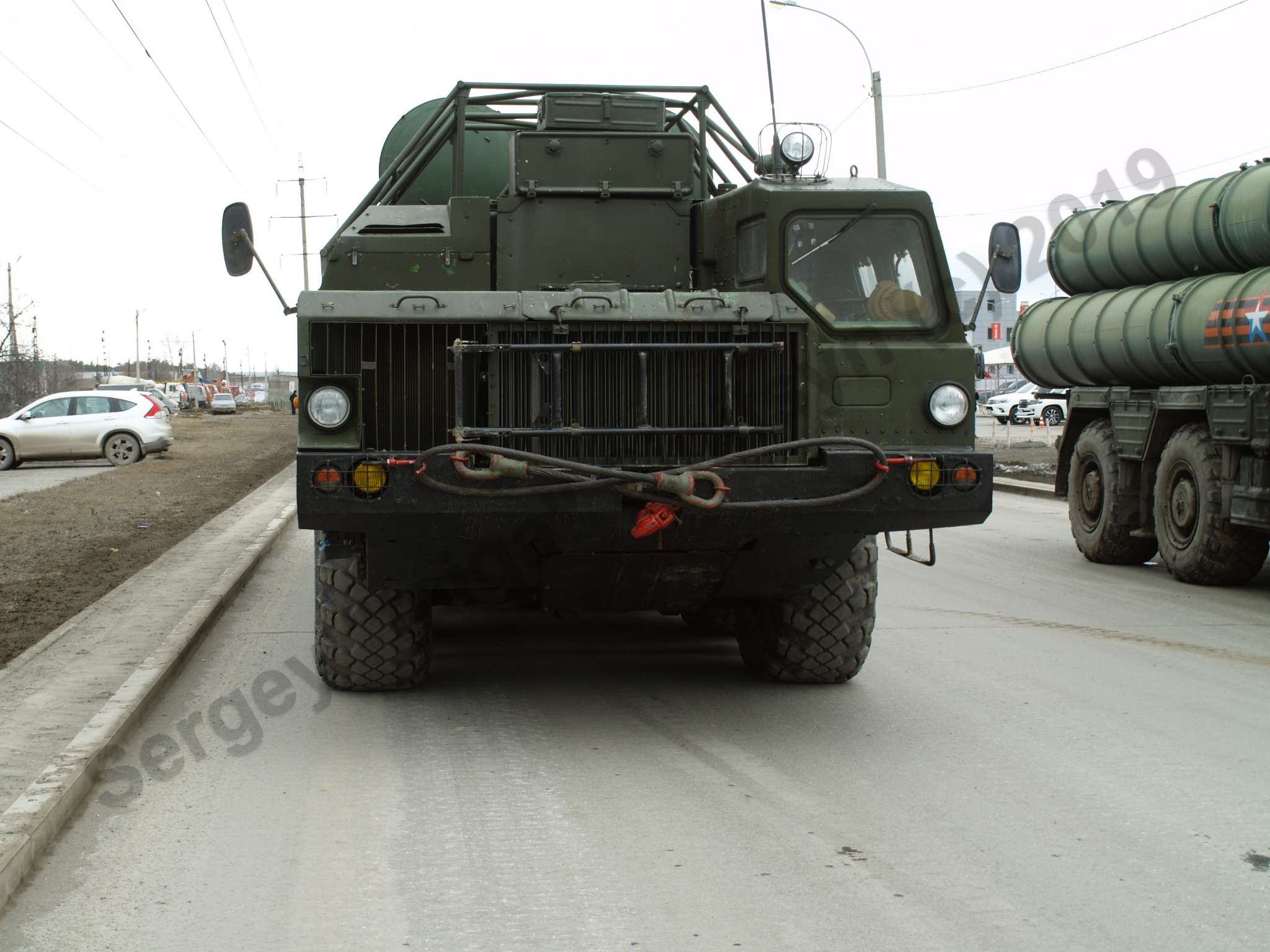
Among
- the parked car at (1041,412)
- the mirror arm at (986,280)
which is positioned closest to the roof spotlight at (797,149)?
the mirror arm at (986,280)

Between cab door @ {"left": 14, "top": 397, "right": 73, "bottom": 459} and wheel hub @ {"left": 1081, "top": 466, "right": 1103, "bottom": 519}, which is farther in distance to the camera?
cab door @ {"left": 14, "top": 397, "right": 73, "bottom": 459}

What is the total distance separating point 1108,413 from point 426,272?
8.41m

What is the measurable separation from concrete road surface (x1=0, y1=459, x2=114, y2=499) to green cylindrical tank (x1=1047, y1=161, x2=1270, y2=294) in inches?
600

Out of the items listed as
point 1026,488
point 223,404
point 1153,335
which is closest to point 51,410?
point 1026,488

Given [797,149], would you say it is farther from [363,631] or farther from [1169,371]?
[1169,371]

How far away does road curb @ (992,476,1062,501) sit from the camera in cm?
2225

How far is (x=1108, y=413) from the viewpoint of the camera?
1388 cm

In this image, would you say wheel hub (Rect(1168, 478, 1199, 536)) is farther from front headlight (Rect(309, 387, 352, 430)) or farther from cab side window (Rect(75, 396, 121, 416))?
cab side window (Rect(75, 396, 121, 416))

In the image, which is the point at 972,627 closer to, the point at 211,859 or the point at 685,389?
the point at 685,389

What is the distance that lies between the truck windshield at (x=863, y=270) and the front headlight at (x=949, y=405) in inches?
18.3

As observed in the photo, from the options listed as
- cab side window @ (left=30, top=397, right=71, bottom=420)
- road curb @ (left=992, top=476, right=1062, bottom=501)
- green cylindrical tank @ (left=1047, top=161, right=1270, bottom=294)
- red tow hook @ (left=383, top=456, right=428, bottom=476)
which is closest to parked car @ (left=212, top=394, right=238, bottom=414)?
cab side window @ (left=30, top=397, right=71, bottom=420)

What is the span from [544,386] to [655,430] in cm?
53

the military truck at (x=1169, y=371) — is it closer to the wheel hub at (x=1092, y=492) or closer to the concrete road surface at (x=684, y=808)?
the wheel hub at (x=1092, y=492)

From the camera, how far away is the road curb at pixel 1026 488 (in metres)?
22.2
